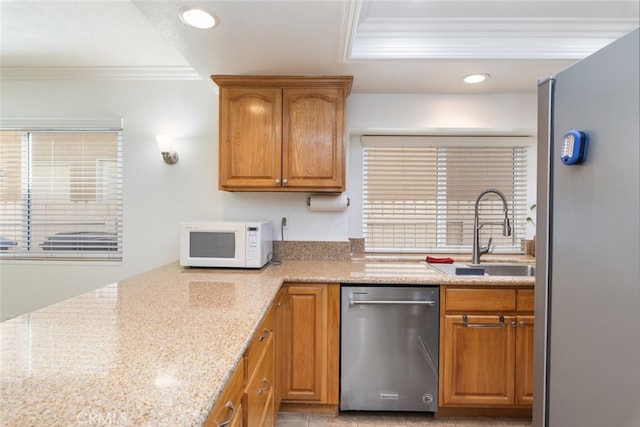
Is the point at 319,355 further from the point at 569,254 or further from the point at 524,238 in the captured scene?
the point at 524,238

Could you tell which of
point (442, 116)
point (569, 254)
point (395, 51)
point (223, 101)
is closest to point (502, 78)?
point (442, 116)

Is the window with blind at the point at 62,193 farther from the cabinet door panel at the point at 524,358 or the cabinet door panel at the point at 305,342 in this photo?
the cabinet door panel at the point at 524,358

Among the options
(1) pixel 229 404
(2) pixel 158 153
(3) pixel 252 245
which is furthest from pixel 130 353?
(2) pixel 158 153

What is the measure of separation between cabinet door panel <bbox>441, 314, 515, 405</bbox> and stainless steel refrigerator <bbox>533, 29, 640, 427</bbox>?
2.63ft

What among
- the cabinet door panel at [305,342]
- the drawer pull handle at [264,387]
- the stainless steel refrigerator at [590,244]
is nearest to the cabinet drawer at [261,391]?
the drawer pull handle at [264,387]

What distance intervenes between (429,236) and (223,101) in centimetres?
192

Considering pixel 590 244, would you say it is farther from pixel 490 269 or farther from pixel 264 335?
pixel 490 269

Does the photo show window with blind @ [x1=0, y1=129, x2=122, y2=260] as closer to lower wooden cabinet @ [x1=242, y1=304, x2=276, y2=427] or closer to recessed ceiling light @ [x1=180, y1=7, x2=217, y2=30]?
recessed ceiling light @ [x1=180, y1=7, x2=217, y2=30]

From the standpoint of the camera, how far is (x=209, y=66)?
196 centimetres

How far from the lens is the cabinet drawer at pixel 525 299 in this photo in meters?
1.81

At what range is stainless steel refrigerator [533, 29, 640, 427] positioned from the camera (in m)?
0.72

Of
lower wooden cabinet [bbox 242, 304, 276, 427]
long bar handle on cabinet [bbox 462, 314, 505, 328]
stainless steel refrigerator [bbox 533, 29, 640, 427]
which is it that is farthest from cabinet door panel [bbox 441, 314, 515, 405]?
lower wooden cabinet [bbox 242, 304, 276, 427]

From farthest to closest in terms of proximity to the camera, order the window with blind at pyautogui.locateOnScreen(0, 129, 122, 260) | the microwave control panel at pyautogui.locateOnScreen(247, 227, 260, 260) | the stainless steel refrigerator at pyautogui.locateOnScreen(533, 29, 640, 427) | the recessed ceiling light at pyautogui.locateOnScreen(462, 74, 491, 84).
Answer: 1. the window with blind at pyautogui.locateOnScreen(0, 129, 122, 260)
2. the recessed ceiling light at pyautogui.locateOnScreen(462, 74, 491, 84)
3. the microwave control panel at pyautogui.locateOnScreen(247, 227, 260, 260)
4. the stainless steel refrigerator at pyautogui.locateOnScreen(533, 29, 640, 427)

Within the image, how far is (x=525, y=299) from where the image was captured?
1811 millimetres
